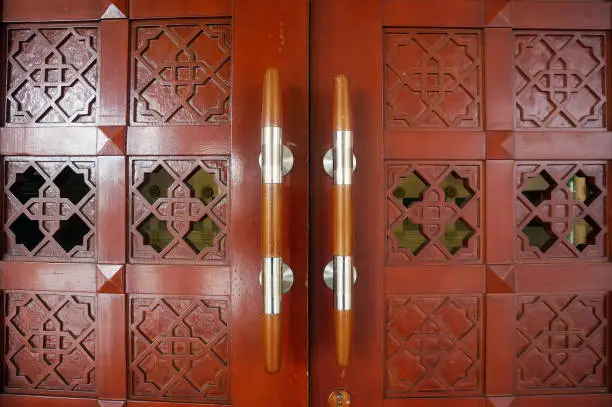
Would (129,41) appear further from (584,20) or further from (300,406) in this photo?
(584,20)

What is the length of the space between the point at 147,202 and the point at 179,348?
1.15 ft

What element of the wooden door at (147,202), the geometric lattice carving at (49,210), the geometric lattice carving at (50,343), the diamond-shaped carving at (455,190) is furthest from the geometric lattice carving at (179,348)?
the diamond-shaped carving at (455,190)

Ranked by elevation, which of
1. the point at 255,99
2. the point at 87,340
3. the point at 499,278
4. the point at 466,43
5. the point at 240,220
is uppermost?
the point at 466,43

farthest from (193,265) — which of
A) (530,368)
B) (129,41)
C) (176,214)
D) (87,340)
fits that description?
(530,368)

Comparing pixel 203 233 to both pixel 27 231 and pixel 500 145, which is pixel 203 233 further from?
pixel 500 145

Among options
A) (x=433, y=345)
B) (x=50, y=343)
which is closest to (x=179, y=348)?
(x=50, y=343)

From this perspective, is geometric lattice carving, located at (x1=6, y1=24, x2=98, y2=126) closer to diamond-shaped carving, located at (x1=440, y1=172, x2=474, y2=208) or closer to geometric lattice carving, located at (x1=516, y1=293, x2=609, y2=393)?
diamond-shaped carving, located at (x1=440, y1=172, x2=474, y2=208)

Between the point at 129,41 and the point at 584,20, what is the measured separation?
108 centimetres

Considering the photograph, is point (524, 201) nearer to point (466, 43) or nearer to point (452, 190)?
point (452, 190)

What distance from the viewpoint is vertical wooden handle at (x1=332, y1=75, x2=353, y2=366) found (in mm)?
758

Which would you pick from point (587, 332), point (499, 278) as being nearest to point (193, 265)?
point (499, 278)

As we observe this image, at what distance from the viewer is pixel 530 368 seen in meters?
0.88

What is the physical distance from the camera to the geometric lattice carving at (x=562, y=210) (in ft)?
2.90

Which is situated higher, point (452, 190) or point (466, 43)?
point (466, 43)
